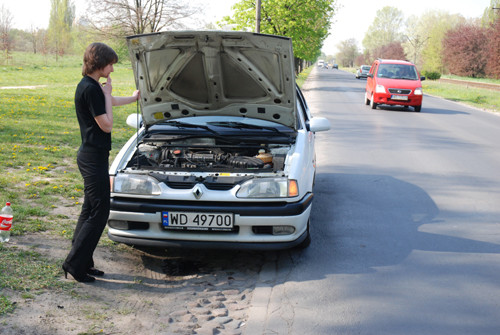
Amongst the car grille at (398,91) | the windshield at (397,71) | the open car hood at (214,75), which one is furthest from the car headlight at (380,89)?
the open car hood at (214,75)

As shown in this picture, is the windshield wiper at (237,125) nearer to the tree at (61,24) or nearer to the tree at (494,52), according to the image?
the tree at (494,52)

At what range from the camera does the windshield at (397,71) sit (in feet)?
68.0

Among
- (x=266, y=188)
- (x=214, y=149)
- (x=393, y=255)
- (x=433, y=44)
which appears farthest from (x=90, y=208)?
(x=433, y=44)

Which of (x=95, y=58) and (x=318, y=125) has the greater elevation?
(x=95, y=58)

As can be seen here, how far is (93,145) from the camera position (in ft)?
13.6

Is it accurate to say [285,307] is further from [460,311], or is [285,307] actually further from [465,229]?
[465,229]

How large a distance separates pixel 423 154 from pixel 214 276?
7134mm

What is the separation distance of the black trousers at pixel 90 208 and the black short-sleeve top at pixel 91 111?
0.07 meters

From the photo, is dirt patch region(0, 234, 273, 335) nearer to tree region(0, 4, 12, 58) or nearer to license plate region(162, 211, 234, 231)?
license plate region(162, 211, 234, 231)

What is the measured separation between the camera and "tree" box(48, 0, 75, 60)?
73625mm

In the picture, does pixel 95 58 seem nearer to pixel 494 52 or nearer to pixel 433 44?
pixel 494 52

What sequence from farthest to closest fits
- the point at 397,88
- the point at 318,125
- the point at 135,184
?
the point at 397,88 < the point at 318,125 < the point at 135,184

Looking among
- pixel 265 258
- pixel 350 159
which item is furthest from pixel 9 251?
pixel 350 159

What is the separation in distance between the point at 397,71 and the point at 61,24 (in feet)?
213
